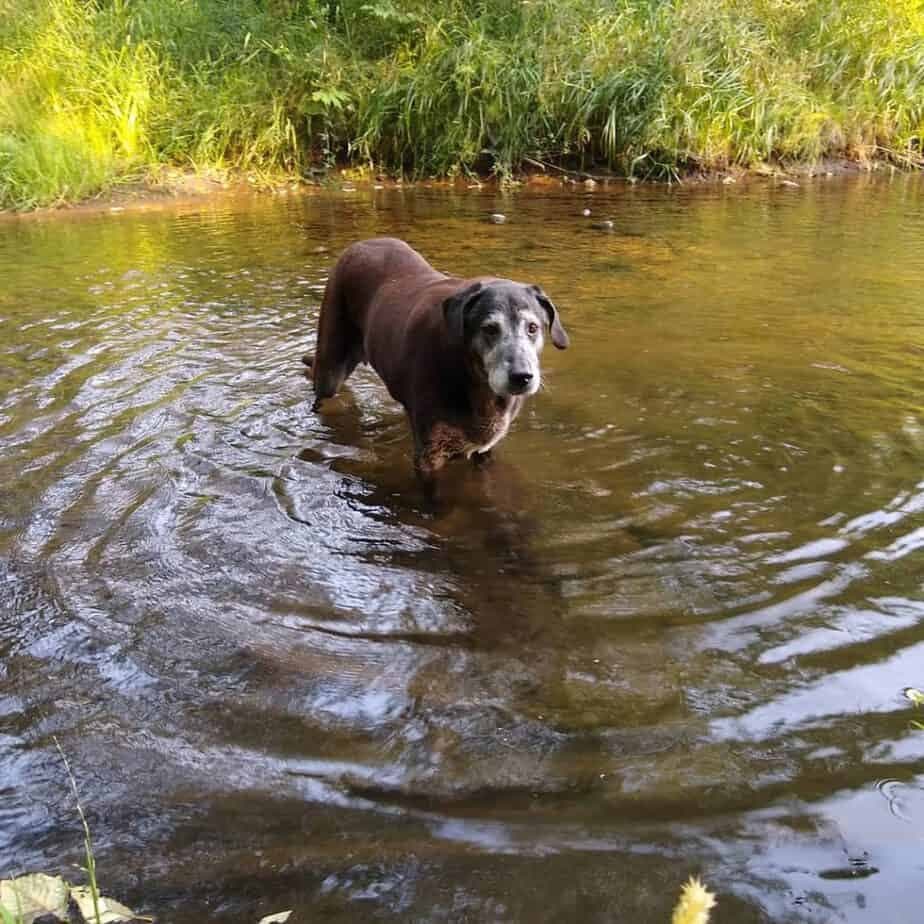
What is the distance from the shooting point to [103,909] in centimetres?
168

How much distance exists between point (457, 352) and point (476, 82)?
9543 millimetres

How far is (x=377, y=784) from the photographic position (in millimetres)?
2135

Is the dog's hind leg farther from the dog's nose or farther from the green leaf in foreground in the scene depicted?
the green leaf in foreground

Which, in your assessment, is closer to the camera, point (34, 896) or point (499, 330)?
point (34, 896)

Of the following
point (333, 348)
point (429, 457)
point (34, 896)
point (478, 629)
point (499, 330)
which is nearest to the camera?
point (34, 896)

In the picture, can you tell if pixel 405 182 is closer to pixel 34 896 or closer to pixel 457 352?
pixel 457 352

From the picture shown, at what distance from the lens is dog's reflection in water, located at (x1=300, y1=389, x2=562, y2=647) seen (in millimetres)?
2979

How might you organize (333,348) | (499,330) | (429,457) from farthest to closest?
(333,348)
(429,457)
(499,330)

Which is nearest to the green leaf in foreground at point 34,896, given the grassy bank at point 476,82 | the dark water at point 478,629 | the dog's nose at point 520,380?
the dark water at point 478,629

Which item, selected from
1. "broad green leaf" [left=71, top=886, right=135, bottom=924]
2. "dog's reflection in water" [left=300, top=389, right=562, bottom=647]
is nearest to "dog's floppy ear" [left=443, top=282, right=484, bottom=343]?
"dog's reflection in water" [left=300, top=389, right=562, bottom=647]

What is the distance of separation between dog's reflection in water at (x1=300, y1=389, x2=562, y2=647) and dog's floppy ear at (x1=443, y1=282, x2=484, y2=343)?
2.28ft

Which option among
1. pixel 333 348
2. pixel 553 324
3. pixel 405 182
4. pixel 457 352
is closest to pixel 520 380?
pixel 457 352

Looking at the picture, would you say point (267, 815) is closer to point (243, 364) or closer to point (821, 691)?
point (821, 691)

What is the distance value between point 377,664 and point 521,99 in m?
11.0
